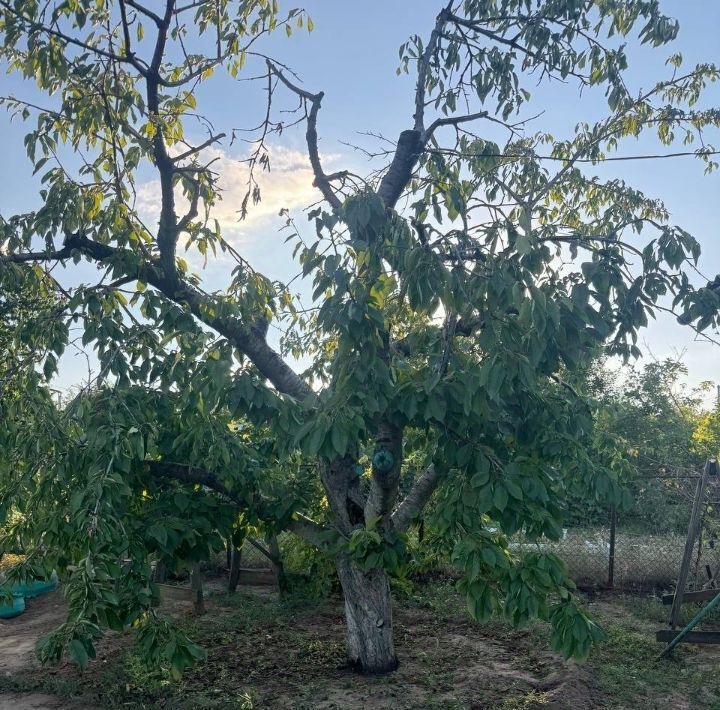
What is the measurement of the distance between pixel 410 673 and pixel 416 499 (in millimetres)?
1574

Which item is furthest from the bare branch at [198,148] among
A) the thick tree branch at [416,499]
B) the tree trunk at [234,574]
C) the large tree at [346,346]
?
the tree trunk at [234,574]

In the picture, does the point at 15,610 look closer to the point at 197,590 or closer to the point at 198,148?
the point at 197,590

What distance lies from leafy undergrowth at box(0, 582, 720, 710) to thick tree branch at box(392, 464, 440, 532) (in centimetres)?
126

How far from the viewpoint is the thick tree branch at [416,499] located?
209 inches

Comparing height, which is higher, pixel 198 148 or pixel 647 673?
pixel 198 148

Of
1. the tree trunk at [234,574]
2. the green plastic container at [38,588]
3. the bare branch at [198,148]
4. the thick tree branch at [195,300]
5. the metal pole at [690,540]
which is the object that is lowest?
the green plastic container at [38,588]

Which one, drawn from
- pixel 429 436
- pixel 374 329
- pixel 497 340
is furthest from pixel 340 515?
pixel 497 340

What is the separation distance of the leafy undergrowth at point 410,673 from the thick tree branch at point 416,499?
1.26 meters

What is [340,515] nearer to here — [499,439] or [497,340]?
[499,439]

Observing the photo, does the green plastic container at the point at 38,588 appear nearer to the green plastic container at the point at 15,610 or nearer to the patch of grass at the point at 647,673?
the green plastic container at the point at 15,610

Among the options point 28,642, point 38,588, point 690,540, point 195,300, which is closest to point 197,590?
point 28,642

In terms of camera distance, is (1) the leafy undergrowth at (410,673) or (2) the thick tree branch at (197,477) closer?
(1) the leafy undergrowth at (410,673)

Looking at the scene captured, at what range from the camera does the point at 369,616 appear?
19.1 ft

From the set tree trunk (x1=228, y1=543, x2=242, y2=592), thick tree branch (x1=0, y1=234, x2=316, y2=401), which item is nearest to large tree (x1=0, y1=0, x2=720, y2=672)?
thick tree branch (x1=0, y1=234, x2=316, y2=401)
